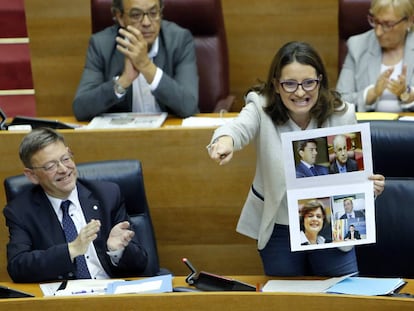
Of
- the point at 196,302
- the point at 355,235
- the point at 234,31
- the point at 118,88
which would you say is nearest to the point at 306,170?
the point at 355,235

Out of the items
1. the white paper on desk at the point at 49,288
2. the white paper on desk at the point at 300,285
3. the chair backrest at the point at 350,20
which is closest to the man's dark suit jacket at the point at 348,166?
the white paper on desk at the point at 300,285

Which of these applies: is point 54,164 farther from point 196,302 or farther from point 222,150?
point 196,302

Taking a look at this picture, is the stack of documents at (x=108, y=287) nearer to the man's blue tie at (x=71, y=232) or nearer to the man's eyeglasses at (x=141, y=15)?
the man's blue tie at (x=71, y=232)

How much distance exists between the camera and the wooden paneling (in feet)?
13.3

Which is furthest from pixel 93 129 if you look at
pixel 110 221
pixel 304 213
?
pixel 304 213

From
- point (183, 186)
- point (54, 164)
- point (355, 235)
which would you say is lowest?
point (355, 235)

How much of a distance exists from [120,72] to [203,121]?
415 millimetres

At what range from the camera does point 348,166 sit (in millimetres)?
2201

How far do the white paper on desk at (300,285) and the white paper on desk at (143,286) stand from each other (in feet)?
0.77

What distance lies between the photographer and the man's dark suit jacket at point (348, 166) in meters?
2.19

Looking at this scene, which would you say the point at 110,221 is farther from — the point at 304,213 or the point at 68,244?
the point at 304,213

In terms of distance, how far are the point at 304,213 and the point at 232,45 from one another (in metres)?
2.03

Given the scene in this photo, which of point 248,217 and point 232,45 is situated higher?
point 232,45

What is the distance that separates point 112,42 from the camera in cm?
345
